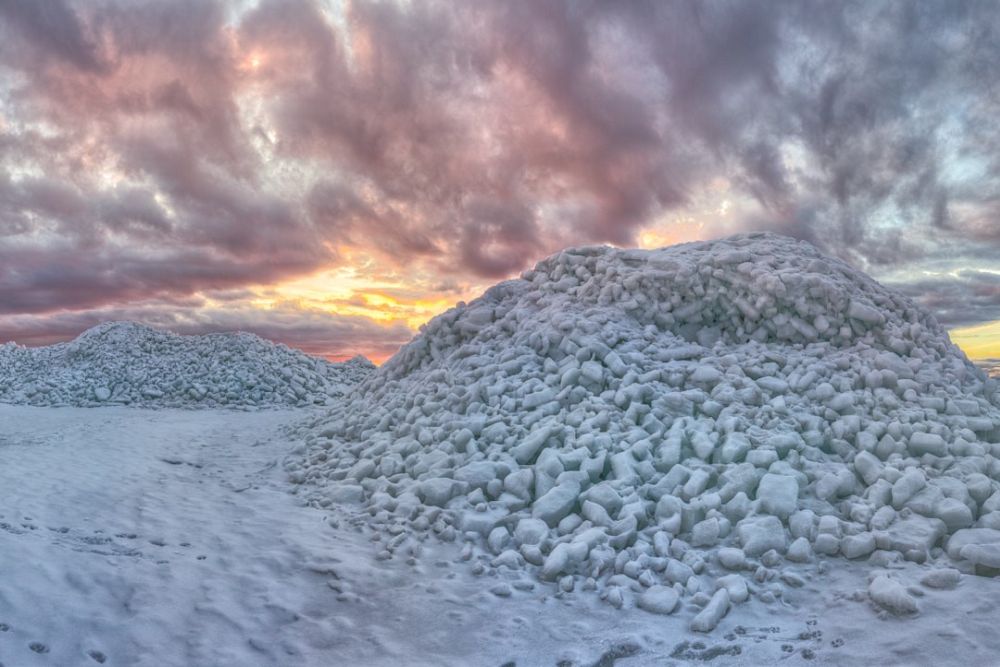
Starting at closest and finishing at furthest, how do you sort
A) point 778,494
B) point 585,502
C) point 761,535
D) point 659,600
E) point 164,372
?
point 659,600, point 761,535, point 778,494, point 585,502, point 164,372

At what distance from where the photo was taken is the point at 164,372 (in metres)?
17.4

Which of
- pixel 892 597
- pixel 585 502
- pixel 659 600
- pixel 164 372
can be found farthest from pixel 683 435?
pixel 164 372

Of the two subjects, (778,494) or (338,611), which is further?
(778,494)

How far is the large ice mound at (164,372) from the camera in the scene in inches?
637

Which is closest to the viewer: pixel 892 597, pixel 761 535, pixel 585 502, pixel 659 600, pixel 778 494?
A: pixel 892 597

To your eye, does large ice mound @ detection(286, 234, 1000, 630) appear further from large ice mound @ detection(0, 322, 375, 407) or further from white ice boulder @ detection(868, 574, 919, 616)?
large ice mound @ detection(0, 322, 375, 407)

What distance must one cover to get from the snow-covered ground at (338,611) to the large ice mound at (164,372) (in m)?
11.0

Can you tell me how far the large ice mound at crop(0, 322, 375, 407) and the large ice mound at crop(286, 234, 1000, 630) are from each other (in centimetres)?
764

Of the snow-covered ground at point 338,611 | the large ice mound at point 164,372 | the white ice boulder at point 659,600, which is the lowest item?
the snow-covered ground at point 338,611

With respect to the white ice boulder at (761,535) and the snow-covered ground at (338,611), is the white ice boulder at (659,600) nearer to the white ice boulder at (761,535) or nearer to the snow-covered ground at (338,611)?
the snow-covered ground at (338,611)

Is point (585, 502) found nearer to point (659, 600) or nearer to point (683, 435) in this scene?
point (659, 600)

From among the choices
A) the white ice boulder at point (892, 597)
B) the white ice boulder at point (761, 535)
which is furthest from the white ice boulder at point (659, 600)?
the white ice boulder at point (892, 597)

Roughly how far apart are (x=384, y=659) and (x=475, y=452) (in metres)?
2.77

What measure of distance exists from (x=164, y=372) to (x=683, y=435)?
51.3 feet
